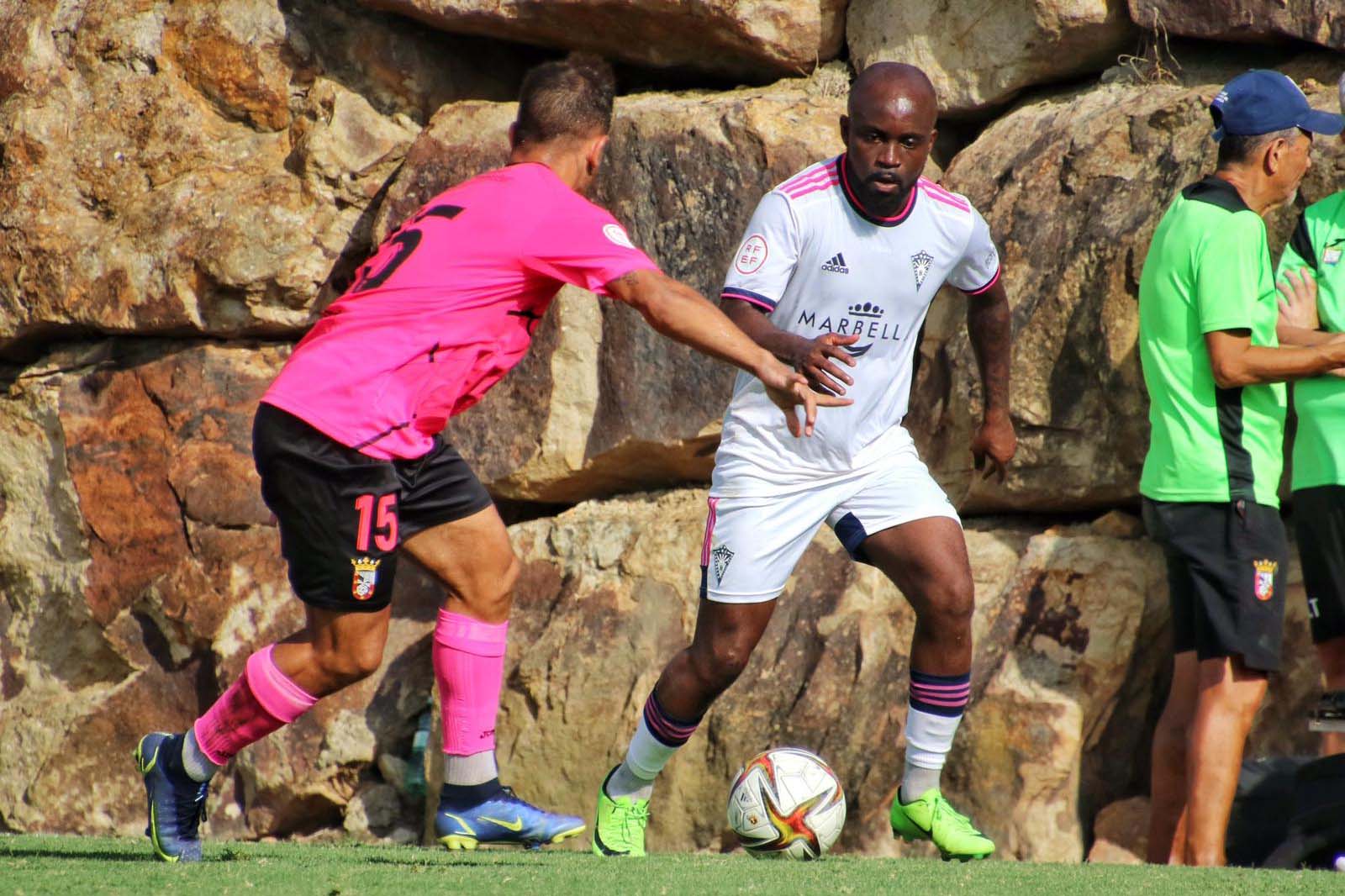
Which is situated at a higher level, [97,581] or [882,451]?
[882,451]

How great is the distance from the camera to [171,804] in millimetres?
4137

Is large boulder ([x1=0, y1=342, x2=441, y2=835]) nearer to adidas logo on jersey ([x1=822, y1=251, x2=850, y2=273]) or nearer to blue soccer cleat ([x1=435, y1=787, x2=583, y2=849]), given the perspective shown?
blue soccer cleat ([x1=435, y1=787, x2=583, y2=849])

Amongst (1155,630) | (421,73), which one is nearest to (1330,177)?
(1155,630)

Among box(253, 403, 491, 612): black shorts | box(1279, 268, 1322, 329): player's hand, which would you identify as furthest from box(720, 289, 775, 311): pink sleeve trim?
box(1279, 268, 1322, 329): player's hand

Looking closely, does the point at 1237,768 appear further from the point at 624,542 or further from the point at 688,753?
the point at 624,542

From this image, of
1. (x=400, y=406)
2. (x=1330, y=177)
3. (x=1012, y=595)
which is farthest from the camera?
(x=1012, y=595)

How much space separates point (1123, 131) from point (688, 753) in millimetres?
3035

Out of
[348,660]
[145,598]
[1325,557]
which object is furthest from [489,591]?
[145,598]

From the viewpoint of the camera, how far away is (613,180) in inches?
283

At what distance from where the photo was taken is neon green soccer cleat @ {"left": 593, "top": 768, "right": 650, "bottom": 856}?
16.0ft

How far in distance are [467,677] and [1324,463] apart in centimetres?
277

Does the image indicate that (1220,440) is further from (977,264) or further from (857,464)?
(857,464)

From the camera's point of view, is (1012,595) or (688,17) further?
(688,17)

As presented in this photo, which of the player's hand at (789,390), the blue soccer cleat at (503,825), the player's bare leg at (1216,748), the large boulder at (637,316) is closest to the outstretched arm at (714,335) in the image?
the player's hand at (789,390)
